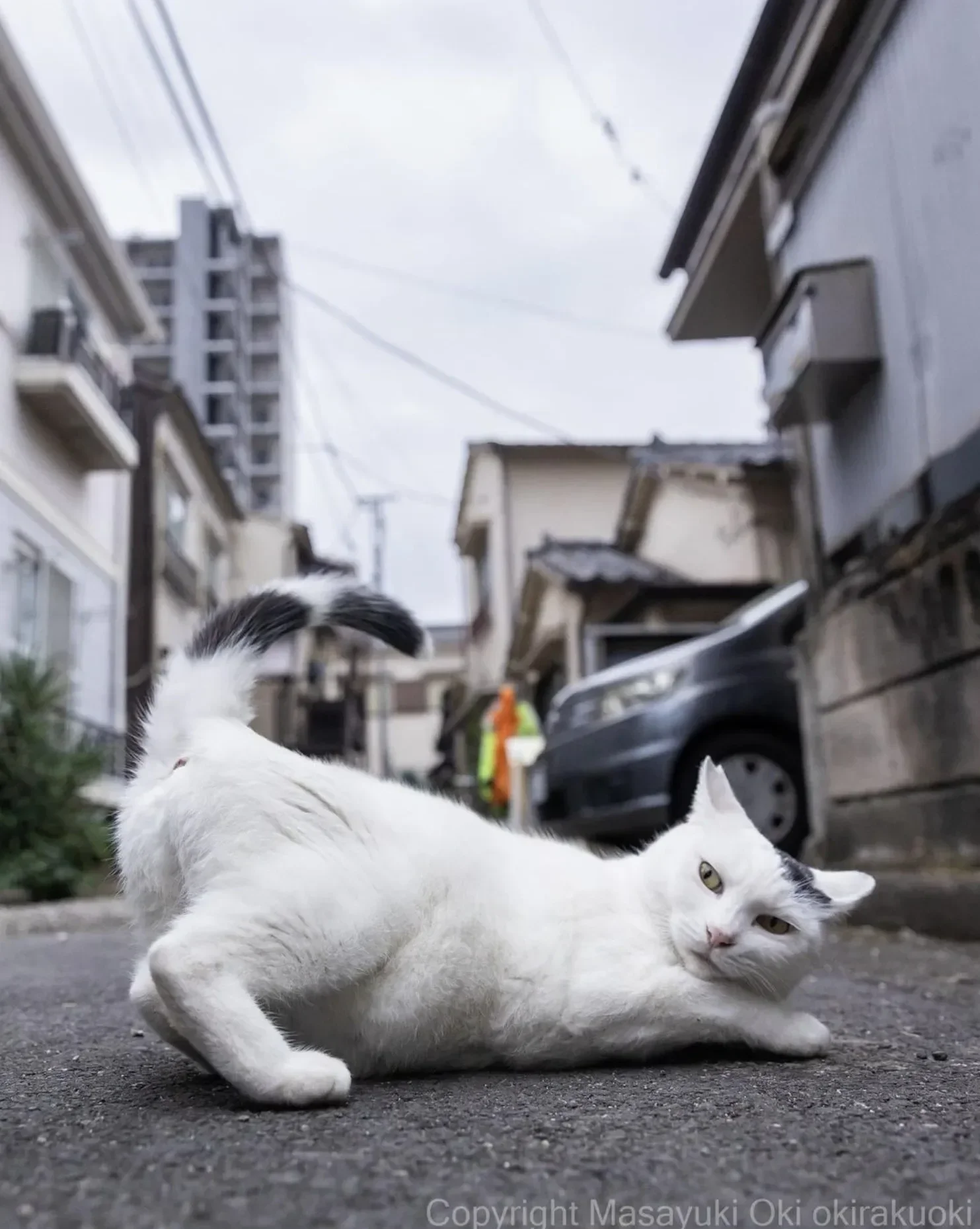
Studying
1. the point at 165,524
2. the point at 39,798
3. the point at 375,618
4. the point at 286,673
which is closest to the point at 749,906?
the point at 375,618

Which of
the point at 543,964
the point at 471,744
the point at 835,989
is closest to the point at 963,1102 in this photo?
the point at 543,964

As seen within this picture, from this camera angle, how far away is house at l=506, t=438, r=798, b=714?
460 inches

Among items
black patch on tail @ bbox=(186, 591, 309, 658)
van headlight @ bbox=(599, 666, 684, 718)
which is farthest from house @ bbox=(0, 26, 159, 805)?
black patch on tail @ bbox=(186, 591, 309, 658)

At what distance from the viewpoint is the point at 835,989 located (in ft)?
10.6

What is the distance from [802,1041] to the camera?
2.05 meters

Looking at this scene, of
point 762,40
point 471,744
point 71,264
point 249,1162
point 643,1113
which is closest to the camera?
point 249,1162

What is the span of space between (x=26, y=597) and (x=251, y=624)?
361 inches

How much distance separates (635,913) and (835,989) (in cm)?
136

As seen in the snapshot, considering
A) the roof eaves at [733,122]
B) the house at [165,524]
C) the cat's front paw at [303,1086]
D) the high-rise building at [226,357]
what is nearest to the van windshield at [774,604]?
the roof eaves at [733,122]

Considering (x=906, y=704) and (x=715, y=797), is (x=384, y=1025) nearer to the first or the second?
(x=715, y=797)

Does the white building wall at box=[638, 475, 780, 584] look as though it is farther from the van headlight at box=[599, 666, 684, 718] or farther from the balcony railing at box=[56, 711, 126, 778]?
the balcony railing at box=[56, 711, 126, 778]

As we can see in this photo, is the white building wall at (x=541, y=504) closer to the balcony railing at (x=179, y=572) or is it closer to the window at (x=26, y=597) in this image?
the balcony railing at (x=179, y=572)

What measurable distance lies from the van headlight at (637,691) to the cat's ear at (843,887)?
14.5 feet

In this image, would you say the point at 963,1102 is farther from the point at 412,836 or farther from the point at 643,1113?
the point at 412,836
